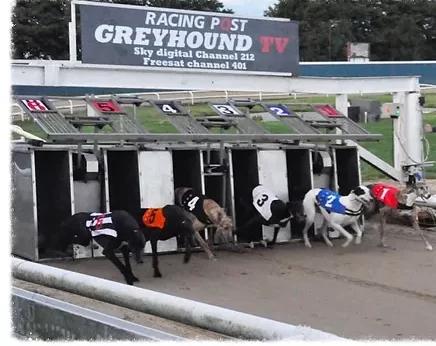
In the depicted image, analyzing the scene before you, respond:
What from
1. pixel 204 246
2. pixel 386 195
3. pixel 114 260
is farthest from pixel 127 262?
pixel 386 195

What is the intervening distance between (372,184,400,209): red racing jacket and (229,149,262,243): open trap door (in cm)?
146

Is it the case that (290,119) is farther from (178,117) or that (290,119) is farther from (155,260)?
(155,260)

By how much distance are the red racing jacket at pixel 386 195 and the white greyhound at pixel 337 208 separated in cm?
25

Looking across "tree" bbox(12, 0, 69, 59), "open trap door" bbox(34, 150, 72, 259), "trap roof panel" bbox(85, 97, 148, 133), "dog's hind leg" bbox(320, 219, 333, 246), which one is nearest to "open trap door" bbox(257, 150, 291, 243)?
"dog's hind leg" bbox(320, 219, 333, 246)

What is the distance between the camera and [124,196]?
31.3ft

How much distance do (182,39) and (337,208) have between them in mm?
2739

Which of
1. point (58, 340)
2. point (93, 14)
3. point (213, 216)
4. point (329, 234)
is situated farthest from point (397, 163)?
point (58, 340)

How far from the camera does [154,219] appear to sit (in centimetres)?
783

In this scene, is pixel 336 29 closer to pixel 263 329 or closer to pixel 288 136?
pixel 288 136

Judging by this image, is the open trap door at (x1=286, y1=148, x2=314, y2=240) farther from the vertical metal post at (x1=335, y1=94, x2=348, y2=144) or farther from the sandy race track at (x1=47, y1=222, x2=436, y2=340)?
the vertical metal post at (x1=335, y1=94, x2=348, y2=144)

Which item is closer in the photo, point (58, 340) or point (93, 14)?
point (58, 340)

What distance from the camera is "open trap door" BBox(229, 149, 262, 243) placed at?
9.77 metres
